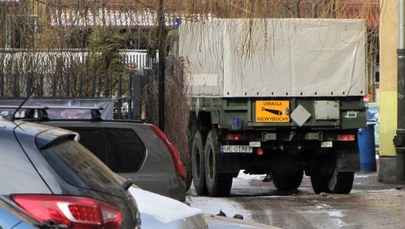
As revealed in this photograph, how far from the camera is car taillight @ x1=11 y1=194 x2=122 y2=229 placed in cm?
402

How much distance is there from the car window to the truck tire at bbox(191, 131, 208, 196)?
26.1 ft

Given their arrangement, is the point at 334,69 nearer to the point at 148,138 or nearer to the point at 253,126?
the point at 253,126

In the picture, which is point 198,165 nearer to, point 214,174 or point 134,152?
point 214,174

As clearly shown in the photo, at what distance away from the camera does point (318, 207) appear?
13.5 metres

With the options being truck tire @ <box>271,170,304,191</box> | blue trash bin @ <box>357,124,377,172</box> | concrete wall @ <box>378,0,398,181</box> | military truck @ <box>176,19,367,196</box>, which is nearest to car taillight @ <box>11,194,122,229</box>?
military truck @ <box>176,19,367,196</box>

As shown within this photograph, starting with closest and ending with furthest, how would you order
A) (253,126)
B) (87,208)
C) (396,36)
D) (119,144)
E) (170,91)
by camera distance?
(87,208) → (119,144) → (170,91) → (253,126) → (396,36)

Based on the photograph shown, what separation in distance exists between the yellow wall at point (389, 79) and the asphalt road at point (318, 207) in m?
0.97

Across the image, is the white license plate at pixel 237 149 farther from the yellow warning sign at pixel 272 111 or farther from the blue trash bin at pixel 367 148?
the blue trash bin at pixel 367 148

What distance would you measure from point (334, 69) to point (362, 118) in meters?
1.00

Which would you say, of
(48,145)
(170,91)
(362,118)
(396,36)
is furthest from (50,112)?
(396,36)

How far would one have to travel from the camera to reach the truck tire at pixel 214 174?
15148mm

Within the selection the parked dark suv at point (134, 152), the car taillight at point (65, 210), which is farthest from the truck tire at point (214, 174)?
the car taillight at point (65, 210)

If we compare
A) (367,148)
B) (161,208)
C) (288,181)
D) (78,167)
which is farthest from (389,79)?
(78,167)

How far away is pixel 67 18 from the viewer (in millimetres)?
11789
